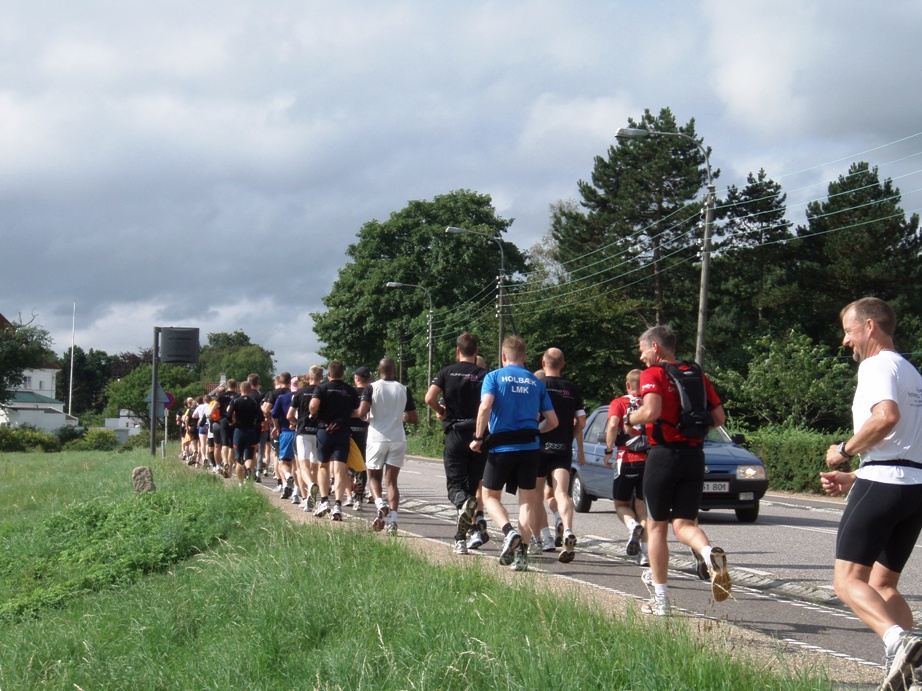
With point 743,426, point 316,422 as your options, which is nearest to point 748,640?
point 316,422

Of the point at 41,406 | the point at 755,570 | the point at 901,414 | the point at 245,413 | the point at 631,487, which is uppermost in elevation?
the point at 41,406

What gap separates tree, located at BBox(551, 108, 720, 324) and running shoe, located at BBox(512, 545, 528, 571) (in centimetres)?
4296

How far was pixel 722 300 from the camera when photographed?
5072 centimetres

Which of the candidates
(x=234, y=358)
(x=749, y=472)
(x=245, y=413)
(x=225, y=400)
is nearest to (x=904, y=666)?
(x=749, y=472)

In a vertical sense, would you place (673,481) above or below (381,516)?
above

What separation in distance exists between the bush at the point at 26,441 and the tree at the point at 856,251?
1763 inches

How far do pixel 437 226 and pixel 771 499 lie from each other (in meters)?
39.6

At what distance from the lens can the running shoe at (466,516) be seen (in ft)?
31.6

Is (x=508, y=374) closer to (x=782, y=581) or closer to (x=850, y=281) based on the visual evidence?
(x=782, y=581)

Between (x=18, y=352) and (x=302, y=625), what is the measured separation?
75410mm

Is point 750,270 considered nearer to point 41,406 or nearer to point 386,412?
point 386,412

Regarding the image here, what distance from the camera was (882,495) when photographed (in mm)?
5016

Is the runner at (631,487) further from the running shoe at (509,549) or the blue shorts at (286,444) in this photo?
the blue shorts at (286,444)

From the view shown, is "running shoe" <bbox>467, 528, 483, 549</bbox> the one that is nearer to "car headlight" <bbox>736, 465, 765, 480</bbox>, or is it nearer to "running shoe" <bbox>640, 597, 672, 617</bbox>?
"running shoe" <bbox>640, 597, 672, 617</bbox>
